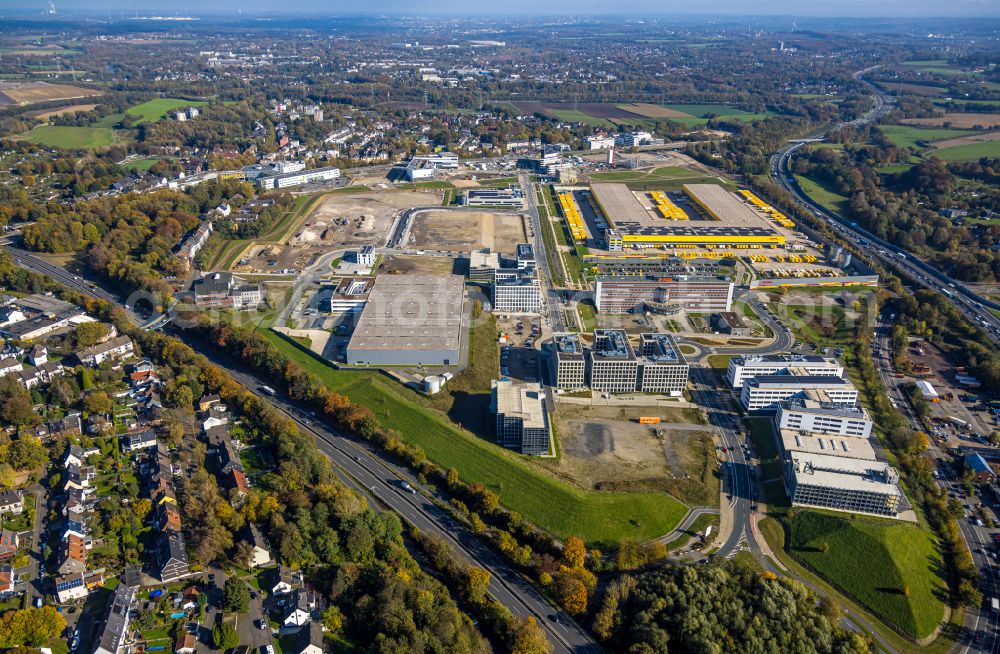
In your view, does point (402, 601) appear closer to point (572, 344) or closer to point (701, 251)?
point (572, 344)

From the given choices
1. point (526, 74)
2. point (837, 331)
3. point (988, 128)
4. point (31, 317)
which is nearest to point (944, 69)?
point (988, 128)

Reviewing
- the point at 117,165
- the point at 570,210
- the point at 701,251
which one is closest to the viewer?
the point at 701,251

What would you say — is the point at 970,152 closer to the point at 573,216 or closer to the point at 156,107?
the point at 573,216

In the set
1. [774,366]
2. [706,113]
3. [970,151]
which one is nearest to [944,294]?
Result: [774,366]

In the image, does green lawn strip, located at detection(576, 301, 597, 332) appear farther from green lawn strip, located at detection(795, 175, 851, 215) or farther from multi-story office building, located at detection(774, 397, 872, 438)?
green lawn strip, located at detection(795, 175, 851, 215)

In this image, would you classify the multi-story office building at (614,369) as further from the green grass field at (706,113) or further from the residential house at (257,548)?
the green grass field at (706,113)
